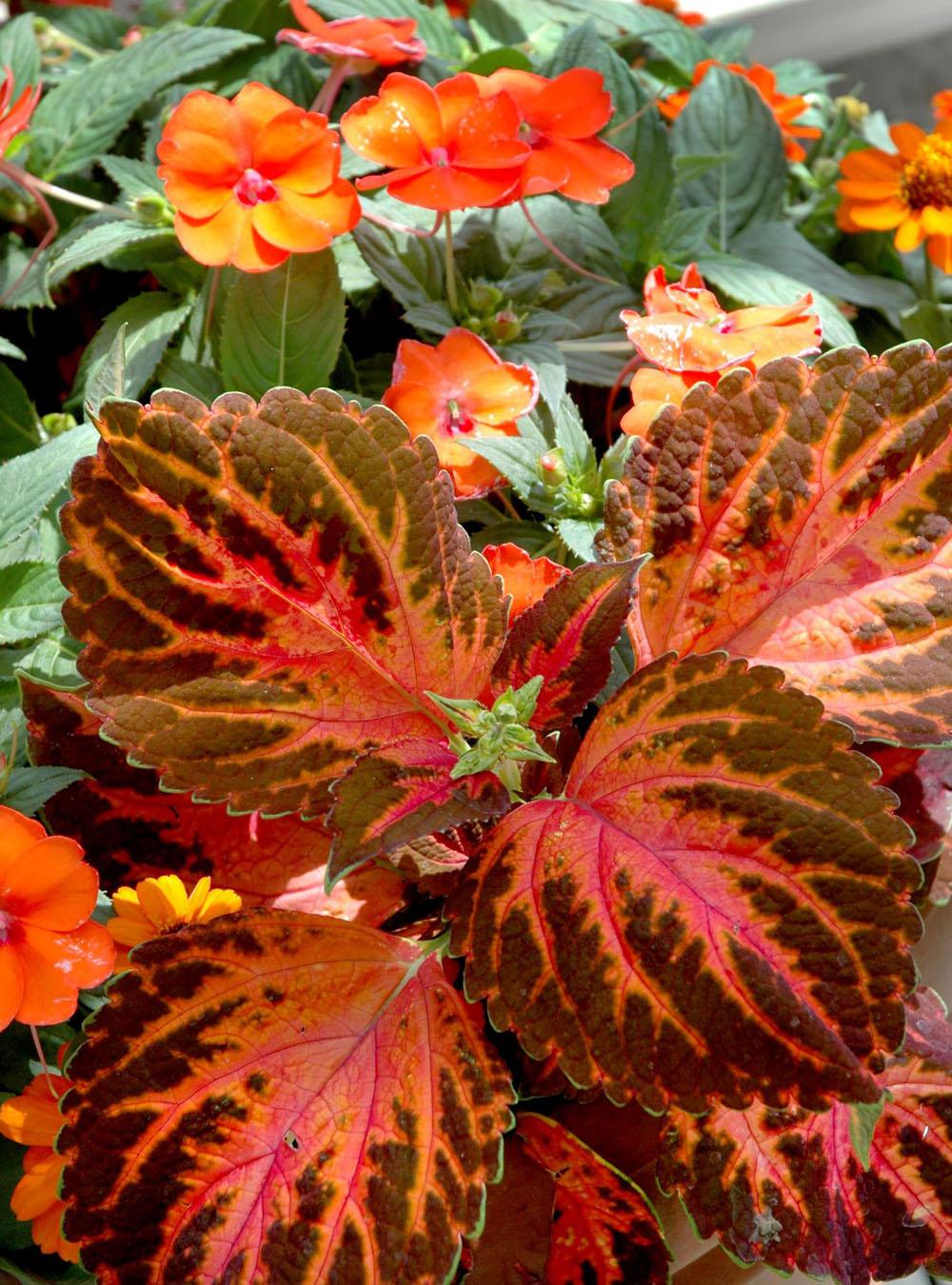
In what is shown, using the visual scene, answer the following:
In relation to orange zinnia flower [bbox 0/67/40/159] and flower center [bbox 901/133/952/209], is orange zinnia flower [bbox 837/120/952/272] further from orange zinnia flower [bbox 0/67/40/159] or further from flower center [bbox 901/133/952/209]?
orange zinnia flower [bbox 0/67/40/159]

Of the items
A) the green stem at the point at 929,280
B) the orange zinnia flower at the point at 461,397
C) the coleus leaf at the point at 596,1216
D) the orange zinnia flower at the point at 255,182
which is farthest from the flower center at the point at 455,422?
the green stem at the point at 929,280

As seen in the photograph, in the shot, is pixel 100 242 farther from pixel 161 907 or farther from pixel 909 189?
pixel 909 189

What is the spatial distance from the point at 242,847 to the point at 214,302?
342 millimetres

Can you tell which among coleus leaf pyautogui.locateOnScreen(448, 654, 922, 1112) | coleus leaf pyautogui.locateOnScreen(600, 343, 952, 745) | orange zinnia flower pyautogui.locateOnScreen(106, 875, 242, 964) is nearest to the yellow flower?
orange zinnia flower pyautogui.locateOnScreen(106, 875, 242, 964)

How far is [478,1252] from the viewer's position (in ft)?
1.74

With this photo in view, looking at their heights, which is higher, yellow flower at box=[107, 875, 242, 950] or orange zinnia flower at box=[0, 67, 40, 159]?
orange zinnia flower at box=[0, 67, 40, 159]

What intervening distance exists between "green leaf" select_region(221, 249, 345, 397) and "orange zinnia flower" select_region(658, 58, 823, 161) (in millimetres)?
423

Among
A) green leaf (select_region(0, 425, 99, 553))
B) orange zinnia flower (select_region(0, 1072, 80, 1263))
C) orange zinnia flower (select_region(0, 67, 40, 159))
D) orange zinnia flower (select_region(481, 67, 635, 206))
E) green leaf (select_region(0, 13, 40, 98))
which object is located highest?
orange zinnia flower (select_region(481, 67, 635, 206))

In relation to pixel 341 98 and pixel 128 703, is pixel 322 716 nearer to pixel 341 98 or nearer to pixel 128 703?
pixel 128 703

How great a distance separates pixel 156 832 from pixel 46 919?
0.26 ft

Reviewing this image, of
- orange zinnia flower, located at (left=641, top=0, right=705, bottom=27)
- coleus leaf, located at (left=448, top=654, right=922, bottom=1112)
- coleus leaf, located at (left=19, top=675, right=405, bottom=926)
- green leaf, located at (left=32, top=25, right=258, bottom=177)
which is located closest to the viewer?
coleus leaf, located at (left=448, top=654, right=922, bottom=1112)

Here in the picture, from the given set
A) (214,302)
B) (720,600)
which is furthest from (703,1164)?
(214,302)

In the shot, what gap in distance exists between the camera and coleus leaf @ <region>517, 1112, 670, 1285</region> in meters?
0.52

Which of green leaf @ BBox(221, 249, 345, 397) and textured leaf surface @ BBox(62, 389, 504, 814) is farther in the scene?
green leaf @ BBox(221, 249, 345, 397)
